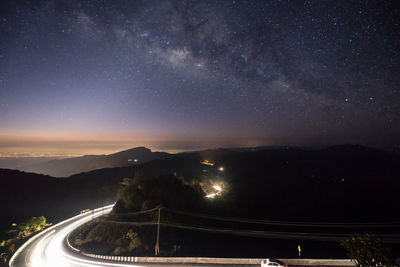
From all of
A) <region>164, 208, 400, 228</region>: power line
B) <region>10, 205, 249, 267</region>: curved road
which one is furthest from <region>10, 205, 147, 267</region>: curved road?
<region>164, 208, 400, 228</region>: power line

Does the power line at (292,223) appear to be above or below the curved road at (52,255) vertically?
below

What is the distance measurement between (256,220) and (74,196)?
107902 millimetres

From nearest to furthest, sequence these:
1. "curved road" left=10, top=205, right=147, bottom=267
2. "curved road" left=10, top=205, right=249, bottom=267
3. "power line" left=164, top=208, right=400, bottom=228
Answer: "curved road" left=10, top=205, right=249, bottom=267 → "curved road" left=10, top=205, right=147, bottom=267 → "power line" left=164, top=208, right=400, bottom=228

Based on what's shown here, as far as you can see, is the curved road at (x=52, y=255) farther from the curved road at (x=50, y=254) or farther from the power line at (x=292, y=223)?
the power line at (x=292, y=223)

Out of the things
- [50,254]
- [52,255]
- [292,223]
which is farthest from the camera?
[292,223]

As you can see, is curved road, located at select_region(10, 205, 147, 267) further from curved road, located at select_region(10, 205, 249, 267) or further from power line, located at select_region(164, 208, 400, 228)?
power line, located at select_region(164, 208, 400, 228)

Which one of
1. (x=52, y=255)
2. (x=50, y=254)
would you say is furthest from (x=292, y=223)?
(x=50, y=254)

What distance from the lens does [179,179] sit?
5762cm

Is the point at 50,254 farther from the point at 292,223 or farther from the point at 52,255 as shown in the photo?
the point at 292,223

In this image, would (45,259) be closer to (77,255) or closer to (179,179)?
(77,255)

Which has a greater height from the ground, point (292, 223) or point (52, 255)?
point (52, 255)

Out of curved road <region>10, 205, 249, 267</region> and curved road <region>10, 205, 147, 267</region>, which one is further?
curved road <region>10, 205, 147, 267</region>

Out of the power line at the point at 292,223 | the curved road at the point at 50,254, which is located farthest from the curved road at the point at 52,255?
the power line at the point at 292,223

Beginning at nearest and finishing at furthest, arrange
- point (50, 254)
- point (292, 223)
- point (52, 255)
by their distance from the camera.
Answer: point (52, 255)
point (50, 254)
point (292, 223)
